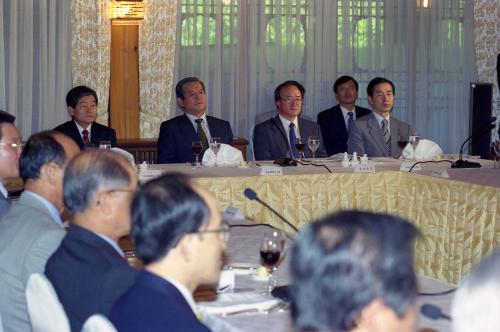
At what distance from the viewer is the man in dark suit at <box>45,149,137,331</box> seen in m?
2.57

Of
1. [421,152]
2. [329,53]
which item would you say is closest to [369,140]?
[421,152]

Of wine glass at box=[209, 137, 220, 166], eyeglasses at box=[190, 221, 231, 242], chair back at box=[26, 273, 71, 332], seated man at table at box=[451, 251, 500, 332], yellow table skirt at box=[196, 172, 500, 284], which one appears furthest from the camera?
wine glass at box=[209, 137, 220, 166]

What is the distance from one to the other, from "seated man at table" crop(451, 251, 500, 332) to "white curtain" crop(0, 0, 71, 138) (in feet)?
22.0

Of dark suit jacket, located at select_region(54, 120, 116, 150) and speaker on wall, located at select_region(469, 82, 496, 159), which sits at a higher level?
speaker on wall, located at select_region(469, 82, 496, 159)

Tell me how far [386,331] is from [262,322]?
1.24 metres

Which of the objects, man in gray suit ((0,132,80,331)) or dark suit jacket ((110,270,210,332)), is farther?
man in gray suit ((0,132,80,331))

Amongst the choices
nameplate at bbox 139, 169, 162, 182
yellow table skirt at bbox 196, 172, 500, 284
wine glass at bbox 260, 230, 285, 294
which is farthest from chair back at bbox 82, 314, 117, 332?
nameplate at bbox 139, 169, 162, 182

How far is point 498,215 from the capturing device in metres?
4.93

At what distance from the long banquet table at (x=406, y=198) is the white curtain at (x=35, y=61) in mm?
2080

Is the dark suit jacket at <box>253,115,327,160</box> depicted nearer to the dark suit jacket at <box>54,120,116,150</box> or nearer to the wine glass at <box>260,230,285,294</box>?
the dark suit jacket at <box>54,120,116,150</box>

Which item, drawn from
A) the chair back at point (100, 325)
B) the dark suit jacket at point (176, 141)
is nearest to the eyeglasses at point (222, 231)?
the chair back at point (100, 325)

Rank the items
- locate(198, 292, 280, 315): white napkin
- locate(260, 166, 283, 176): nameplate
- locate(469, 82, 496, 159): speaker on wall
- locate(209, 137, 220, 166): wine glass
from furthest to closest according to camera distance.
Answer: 1. locate(469, 82, 496, 159): speaker on wall
2. locate(209, 137, 220, 166): wine glass
3. locate(260, 166, 283, 176): nameplate
4. locate(198, 292, 280, 315): white napkin

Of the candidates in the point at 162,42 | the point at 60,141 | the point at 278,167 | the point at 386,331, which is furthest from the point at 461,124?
the point at 386,331

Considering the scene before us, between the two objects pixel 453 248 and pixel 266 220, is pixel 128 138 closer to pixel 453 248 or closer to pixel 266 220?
pixel 266 220
